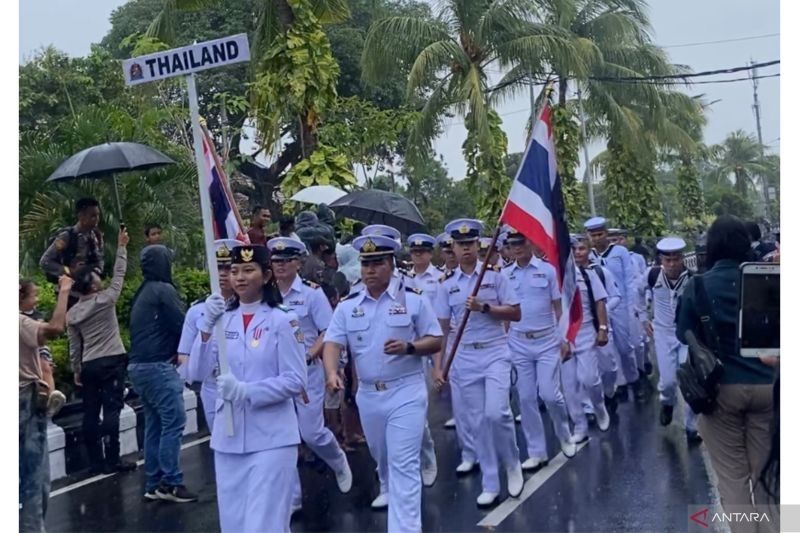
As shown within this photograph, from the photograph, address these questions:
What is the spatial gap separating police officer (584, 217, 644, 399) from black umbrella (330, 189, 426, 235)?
88.2 inches

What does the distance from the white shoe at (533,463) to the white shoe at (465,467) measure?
44cm

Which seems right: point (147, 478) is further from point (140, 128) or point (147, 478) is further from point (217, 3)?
point (217, 3)

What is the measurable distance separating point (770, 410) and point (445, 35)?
50.8ft

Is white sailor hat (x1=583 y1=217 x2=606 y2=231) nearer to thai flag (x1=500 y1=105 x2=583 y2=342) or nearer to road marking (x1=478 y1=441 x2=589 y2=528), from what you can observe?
road marking (x1=478 y1=441 x2=589 y2=528)

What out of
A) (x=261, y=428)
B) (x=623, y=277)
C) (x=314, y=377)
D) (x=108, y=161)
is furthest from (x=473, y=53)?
(x=261, y=428)

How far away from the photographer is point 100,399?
28.1ft

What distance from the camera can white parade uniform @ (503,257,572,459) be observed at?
846 cm

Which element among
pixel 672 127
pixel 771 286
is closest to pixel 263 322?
pixel 771 286

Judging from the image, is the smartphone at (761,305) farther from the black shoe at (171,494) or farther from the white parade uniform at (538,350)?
the black shoe at (171,494)

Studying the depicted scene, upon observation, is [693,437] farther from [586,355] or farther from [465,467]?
[465,467]

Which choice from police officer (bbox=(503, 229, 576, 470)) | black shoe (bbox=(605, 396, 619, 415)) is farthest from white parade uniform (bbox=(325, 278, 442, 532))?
black shoe (bbox=(605, 396, 619, 415))

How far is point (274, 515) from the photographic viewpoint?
16.7 feet

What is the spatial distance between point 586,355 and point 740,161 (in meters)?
61.1

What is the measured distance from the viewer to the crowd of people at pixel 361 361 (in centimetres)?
527
